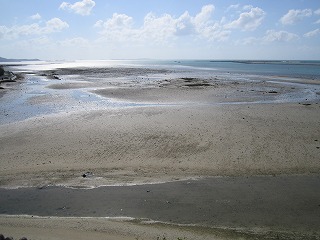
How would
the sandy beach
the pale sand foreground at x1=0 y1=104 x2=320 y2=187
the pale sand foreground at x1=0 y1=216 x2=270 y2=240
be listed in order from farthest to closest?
the pale sand foreground at x1=0 y1=104 x2=320 y2=187, the sandy beach, the pale sand foreground at x1=0 y1=216 x2=270 y2=240

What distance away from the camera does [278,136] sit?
15.9 meters

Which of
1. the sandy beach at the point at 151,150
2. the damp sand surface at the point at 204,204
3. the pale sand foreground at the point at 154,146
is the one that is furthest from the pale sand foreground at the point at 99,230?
the pale sand foreground at the point at 154,146

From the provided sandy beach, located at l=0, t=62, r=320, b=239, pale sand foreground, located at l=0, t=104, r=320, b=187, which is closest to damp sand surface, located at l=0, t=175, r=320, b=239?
sandy beach, located at l=0, t=62, r=320, b=239

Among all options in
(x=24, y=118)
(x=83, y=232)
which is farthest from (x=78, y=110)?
(x=83, y=232)

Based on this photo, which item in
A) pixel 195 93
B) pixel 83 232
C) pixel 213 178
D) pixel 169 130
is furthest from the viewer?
pixel 195 93

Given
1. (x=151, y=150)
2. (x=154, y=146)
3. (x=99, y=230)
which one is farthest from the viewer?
(x=154, y=146)

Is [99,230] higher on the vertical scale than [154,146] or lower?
lower

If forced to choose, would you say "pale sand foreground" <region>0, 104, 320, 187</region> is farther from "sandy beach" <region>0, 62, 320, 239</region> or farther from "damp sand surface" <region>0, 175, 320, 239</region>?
"damp sand surface" <region>0, 175, 320, 239</region>

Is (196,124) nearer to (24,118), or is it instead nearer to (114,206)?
(114,206)

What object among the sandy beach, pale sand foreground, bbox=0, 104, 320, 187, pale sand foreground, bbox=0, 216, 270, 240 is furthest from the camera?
pale sand foreground, bbox=0, 104, 320, 187

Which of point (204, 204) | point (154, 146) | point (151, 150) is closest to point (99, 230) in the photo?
point (204, 204)

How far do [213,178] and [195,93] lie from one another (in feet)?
74.7

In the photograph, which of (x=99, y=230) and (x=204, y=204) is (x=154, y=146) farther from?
(x=99, y=230)

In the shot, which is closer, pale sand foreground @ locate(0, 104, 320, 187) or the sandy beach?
the sandy beach
